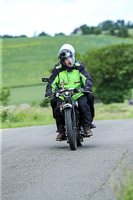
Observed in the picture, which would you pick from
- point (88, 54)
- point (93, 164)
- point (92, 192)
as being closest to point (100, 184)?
point (92, 192)

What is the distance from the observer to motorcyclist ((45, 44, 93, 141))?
9.23 m

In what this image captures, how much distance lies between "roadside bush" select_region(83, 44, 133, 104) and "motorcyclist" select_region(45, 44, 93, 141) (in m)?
62.1

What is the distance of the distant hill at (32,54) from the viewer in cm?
9003

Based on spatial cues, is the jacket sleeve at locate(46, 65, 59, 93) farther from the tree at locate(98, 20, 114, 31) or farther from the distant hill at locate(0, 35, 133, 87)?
the tree at locate(98, 20, 114, 31)

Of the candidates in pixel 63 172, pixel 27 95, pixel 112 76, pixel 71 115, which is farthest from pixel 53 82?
pixel 27 95

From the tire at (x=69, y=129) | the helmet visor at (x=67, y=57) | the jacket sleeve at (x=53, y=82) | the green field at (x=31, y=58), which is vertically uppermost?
the helmet visor at (x=67, y=57)

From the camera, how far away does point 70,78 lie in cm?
927

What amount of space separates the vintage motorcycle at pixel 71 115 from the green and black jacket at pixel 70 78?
0.67ft

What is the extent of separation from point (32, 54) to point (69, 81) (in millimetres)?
95730

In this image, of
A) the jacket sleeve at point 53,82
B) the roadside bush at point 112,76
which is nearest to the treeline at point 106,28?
the roadside bush at point 112,76

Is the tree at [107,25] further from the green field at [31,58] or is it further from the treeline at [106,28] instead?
the green field at [31,58]

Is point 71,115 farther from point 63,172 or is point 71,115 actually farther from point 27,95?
point 27,95

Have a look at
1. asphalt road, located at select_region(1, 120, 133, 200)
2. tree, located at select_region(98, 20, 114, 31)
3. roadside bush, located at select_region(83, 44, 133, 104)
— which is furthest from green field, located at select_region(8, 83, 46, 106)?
tree, located at select_region(98, 20, 114, 31)

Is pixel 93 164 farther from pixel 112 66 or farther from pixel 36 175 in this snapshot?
pixel 112 66
